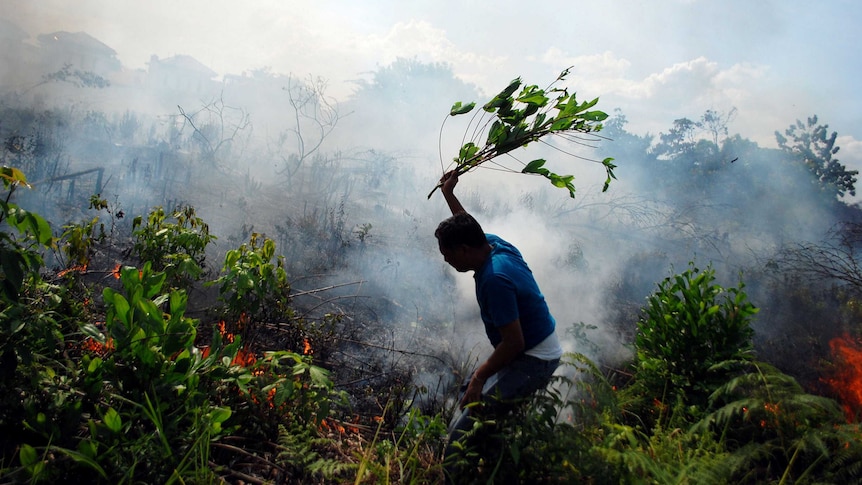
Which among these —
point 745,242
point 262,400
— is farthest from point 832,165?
point 262,400

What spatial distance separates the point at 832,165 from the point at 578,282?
34.5 feet

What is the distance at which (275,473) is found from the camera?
2395mm

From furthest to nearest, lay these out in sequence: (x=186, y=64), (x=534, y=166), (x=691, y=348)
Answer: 1. (x=186, y=64)
2. (x=691, y=348)
3. (x=534, y=166)

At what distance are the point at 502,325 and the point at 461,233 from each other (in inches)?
22.5

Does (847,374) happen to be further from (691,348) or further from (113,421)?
(113,421)

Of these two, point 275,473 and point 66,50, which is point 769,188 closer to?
point 275,473

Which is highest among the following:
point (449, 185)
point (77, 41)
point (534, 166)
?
point (77, 41)

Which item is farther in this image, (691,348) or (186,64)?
(186,64)

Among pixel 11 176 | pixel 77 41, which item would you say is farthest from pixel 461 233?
pixel 77 41

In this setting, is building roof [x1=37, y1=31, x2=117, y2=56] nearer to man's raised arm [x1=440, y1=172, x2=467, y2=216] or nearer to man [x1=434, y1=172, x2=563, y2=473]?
man's raised arm [x1=440, y1=172, x2=467, y2=216]

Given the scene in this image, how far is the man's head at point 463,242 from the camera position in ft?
8.04

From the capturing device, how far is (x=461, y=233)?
8.03 feet

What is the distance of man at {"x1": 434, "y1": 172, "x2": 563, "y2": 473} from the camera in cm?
223

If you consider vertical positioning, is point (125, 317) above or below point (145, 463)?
above
